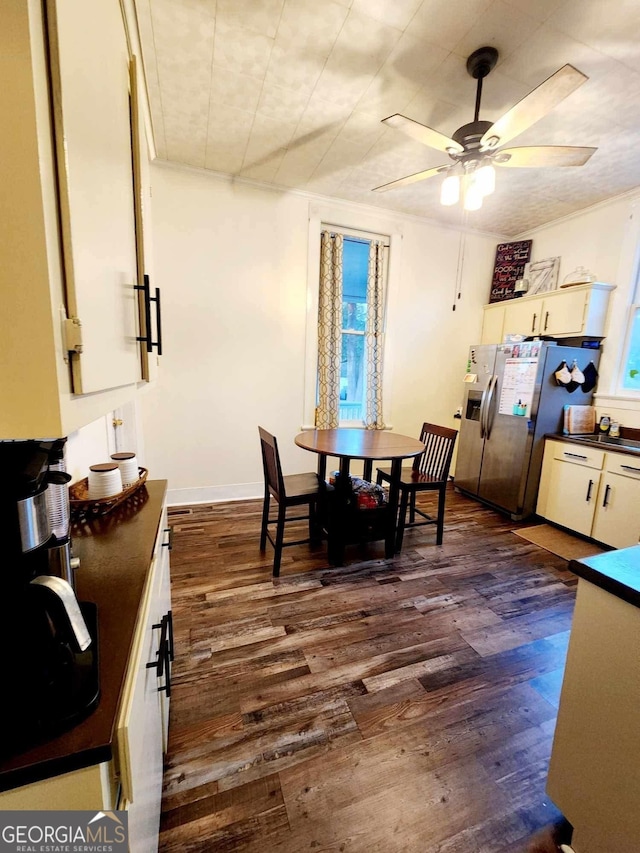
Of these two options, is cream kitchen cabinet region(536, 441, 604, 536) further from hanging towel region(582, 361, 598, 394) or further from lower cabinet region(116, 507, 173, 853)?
lower cabinet region(116, 507, 173, 853)

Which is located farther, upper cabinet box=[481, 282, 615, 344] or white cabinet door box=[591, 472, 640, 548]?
upper cabinet box=[481, 282, 615, 344]

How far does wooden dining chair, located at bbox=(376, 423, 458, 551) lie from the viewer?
2.62 m

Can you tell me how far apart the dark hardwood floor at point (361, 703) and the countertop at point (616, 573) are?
862mm

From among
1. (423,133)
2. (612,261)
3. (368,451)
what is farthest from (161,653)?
(612,261)

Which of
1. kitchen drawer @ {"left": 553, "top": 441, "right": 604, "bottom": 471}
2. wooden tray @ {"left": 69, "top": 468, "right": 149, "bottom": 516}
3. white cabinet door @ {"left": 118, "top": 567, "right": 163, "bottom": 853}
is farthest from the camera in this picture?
kitchen drawer @ {"left": 553, "top": 441, "right": 604, "bottom": 471}

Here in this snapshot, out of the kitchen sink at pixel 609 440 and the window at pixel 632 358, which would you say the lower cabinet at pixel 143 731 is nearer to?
the kitchen sink at pixel 609 440

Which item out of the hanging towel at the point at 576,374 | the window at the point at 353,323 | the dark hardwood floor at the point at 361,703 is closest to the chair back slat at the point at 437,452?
the dark hardwood floor at the point at 361,703

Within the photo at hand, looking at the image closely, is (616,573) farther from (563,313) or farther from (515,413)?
(563,313)

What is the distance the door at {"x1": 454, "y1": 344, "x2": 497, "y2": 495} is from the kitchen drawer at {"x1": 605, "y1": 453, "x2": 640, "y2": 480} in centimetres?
108

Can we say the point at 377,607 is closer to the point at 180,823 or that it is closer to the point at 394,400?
the point at 180,823

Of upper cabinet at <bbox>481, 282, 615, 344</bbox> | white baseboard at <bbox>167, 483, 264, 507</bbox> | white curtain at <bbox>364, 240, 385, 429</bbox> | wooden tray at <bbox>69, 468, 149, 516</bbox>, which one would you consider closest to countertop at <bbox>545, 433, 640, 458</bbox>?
upper cabinet at <bbox>481, 282, 615, 344</bbox>

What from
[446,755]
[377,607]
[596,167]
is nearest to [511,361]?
[596,167]

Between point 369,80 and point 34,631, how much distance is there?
9.23 feet

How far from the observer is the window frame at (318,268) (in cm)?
336
